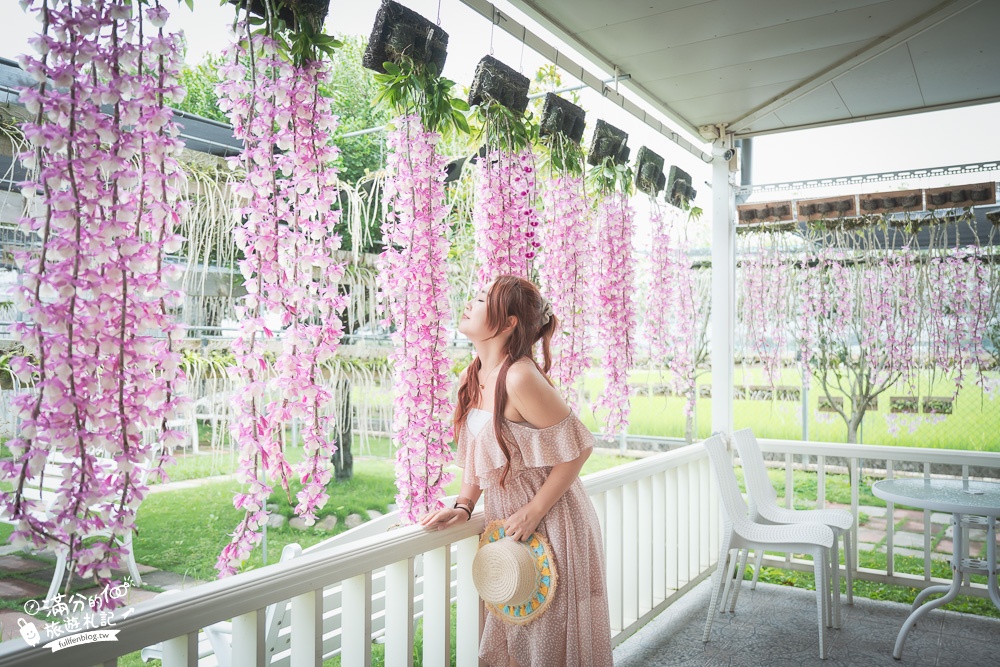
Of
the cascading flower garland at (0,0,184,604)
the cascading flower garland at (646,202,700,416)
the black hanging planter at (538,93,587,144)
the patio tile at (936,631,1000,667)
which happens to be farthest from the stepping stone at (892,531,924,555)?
the cascading flower garland at (0,0,184,604)

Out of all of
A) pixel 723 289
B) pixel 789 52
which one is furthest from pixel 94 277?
pixel 723 289

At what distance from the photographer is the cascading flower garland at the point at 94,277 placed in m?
0.95

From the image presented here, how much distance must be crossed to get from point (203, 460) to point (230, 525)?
2.44ft

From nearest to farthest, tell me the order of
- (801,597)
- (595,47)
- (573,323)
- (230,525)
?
(573,323)
(595,47)
(801,597)
(230,525)

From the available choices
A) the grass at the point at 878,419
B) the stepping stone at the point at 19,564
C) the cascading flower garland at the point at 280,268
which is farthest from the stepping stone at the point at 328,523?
the cascading flower garland at the point at 280,268

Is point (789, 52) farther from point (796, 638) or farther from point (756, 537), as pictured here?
point (796, 638)

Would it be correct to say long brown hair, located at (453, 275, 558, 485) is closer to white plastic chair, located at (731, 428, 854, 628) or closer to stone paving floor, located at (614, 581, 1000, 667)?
stone paving floor, located at (614, 581, 1000, 667)

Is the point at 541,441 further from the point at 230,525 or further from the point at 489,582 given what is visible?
the point at 230,525

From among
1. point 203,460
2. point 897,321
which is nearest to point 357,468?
point 203,460

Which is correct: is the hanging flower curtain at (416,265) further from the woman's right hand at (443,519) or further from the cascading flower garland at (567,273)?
Result: the cascading flower garland at (567,273)

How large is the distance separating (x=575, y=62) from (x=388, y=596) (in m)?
2.11

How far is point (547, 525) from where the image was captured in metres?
1.68

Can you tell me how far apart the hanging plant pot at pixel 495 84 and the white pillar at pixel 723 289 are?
208 centimetres

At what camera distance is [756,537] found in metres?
2.88
